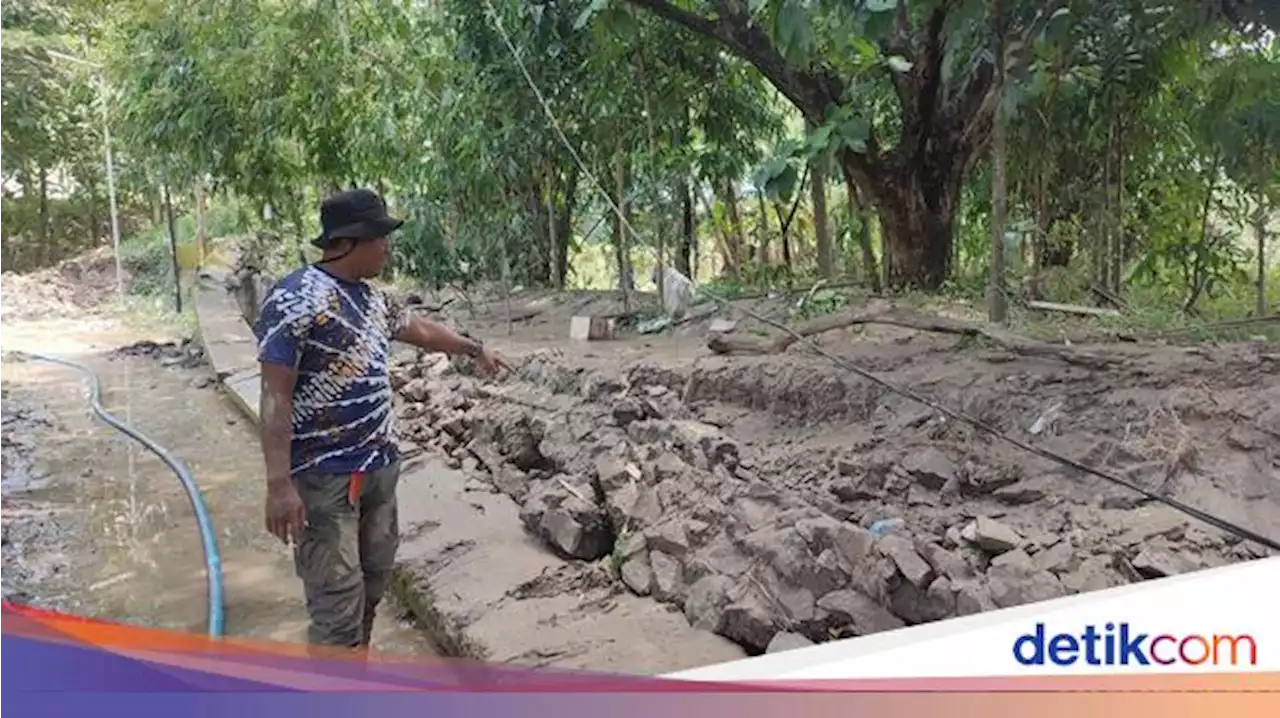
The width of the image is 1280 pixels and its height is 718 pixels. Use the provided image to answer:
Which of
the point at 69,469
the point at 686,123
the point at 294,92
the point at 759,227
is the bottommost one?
the point at 69,469

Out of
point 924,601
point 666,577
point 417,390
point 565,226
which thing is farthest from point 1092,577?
point 565,226

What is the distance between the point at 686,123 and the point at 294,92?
18.2ft

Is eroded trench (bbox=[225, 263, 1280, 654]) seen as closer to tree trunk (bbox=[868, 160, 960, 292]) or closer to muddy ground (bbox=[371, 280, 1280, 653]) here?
muddy ground (bbox=[371, 280, 1280, 653])

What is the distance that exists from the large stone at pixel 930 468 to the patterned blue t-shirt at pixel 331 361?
2.14m

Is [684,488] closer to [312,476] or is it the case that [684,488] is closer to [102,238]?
[312,476]

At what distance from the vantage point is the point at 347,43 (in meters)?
10.7

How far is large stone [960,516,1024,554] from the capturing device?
3.36 metres

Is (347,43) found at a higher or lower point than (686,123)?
higher

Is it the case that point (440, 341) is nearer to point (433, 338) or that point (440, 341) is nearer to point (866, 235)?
point (433, 338)

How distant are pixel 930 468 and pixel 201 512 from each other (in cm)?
414

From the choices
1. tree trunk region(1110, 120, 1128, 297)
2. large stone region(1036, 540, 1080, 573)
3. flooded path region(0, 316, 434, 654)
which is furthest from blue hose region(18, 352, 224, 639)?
tree trunk region(1110, 120, 1128, 297)

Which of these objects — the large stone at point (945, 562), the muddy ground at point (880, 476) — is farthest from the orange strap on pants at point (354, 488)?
the large stone at point (945, 562)

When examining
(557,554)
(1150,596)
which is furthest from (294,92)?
(1150,596)

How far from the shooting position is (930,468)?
164 inches
